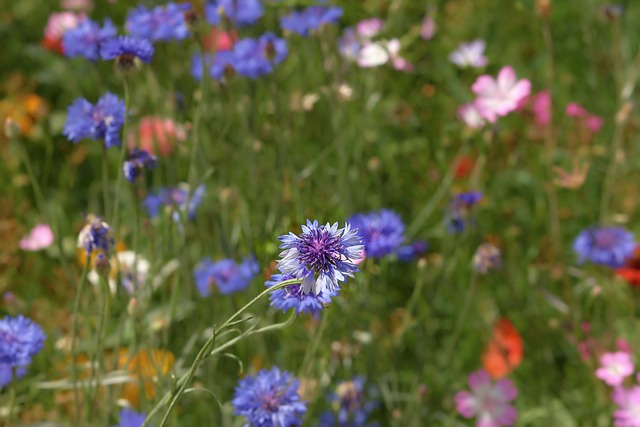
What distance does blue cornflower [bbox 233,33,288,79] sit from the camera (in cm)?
132

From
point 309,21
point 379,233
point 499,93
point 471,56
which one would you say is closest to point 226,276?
point 379,233

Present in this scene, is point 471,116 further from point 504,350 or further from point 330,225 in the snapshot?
point 330,225

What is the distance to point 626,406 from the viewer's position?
122 centimetres

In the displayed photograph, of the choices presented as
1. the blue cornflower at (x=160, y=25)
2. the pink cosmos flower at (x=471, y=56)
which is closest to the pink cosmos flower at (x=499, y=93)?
the pink cosmos flower at (x=471, y=56)

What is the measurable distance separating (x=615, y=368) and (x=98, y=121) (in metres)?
0.78

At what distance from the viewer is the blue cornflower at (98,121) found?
1.02 m

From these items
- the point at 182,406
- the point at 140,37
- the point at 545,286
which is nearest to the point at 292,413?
the point at 182,406

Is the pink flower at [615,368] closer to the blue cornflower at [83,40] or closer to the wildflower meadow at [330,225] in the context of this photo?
the wildflower meadow at [330,225]

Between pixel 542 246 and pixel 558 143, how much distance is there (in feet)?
0.84

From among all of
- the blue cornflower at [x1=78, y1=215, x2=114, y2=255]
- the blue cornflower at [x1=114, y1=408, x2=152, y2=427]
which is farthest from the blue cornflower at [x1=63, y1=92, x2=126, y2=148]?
the blue cornflower at [x1=114, y1=408, x2=152, y2=427]

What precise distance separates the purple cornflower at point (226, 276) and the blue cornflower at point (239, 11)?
42 cm

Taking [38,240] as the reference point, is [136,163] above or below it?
below

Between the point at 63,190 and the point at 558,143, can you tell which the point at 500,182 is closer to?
the point at 558,143

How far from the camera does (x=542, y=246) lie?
Result: 1682mm
